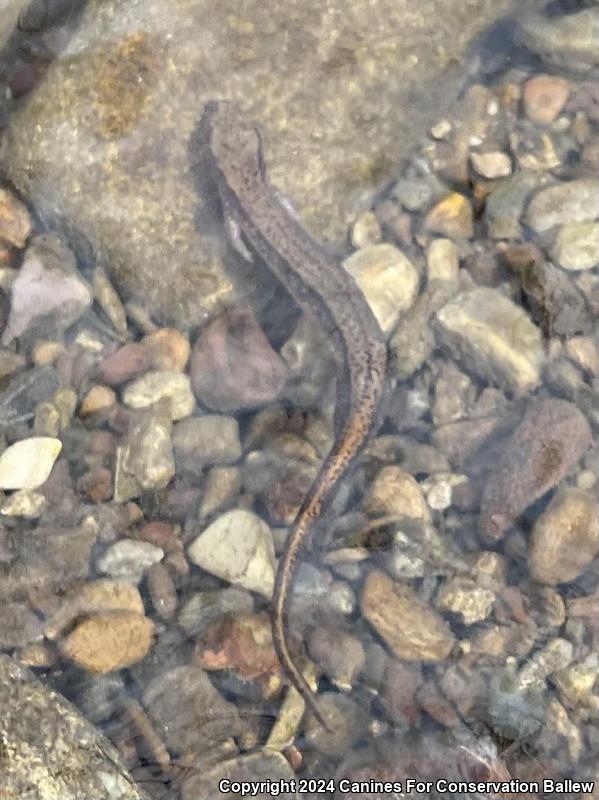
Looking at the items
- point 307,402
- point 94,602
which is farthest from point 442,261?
point 94,602

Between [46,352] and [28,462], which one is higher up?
[46,352]

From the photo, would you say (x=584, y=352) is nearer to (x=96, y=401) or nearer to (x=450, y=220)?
(x=450, y=220)

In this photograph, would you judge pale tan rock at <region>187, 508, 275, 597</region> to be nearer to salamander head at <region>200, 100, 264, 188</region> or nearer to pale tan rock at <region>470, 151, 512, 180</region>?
salamander head at <region>200, 100, 264, 188</region>

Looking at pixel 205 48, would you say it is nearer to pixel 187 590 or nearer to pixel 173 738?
pixel 187 590

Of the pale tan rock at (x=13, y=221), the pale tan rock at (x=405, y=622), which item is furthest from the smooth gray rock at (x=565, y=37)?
the pale tan rock at (x=405, y=622)

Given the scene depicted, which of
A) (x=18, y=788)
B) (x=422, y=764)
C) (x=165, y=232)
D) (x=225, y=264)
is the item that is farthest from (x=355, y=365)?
(x=18, y=788)

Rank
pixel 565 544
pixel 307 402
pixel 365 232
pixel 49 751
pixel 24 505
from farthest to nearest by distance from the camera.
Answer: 1. pixel 365 232
2. pixel 307 402
3. pixel 24 505
4. pixel 565 544
5. pixel 49 751

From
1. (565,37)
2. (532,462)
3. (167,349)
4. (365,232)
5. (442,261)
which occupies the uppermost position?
Result: (565,37)

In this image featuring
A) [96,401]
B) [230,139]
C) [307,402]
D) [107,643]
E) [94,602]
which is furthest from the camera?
[230,139]
